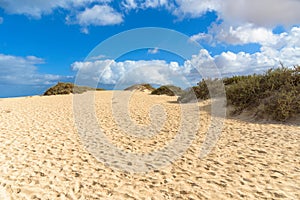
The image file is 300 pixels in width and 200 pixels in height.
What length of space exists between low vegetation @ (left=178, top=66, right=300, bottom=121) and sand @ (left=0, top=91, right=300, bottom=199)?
1756 mm

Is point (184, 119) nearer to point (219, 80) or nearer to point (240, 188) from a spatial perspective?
point (240, 188)

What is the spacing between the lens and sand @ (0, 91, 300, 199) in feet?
15.4

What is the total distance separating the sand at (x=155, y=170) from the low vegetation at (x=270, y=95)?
1.76 metres

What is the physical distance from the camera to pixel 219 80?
21062mm

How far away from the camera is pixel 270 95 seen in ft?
39.6

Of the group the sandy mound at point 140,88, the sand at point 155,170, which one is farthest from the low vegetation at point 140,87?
the sand at point 155,170

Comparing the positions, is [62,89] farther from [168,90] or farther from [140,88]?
[168,90]

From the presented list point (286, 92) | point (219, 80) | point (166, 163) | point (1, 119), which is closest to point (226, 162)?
point (166, 163)

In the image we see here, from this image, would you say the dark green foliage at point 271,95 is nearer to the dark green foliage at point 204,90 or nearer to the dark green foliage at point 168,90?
the dark green foliage at point 204,90

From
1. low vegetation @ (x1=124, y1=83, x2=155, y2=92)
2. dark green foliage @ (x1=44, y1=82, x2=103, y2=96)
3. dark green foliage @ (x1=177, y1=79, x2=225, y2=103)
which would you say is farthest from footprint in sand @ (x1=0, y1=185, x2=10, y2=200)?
low vegetation @ (x1=124, y1=83, x2=155, y2=92)

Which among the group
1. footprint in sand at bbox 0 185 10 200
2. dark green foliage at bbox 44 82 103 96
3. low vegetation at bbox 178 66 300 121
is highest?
dark green foliage at bbox 44 82 103 96

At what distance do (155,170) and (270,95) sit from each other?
8938 millimetres

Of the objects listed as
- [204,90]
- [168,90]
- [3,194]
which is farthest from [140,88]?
[3,194]

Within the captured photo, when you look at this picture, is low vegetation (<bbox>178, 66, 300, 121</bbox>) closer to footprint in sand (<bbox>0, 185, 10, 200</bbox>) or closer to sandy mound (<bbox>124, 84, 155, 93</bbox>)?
footprint in sand (<bbox>0, 185, 10, 200</bbox>)
